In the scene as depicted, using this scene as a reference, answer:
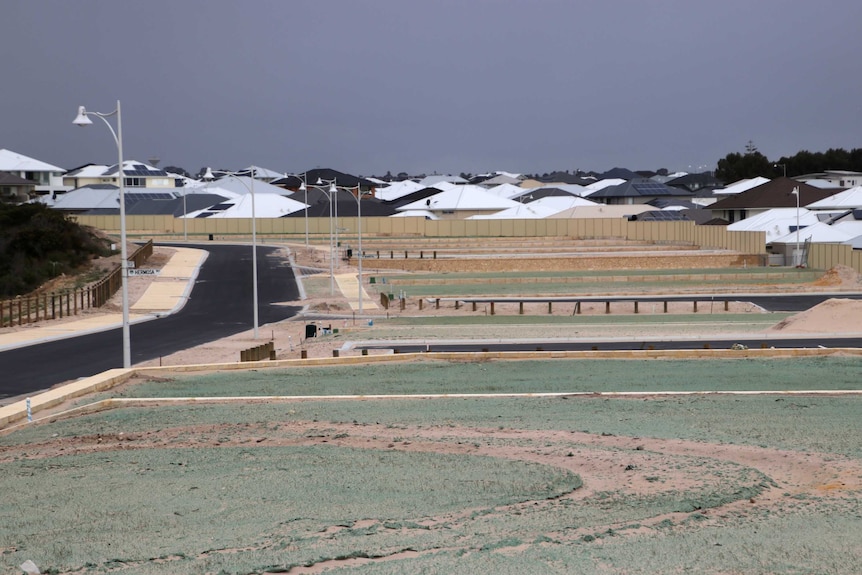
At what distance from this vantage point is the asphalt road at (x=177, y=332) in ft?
108

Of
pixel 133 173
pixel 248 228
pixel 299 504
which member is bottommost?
pixel 299 504

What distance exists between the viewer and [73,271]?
2859 inches

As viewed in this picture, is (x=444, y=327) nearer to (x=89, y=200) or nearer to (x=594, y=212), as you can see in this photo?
(x=594, y=212)

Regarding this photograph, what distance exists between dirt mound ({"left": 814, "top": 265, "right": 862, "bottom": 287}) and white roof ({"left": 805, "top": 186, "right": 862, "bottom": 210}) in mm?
29836

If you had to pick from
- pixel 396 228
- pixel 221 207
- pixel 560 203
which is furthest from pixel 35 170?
pixel 560 203

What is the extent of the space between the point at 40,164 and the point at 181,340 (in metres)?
140

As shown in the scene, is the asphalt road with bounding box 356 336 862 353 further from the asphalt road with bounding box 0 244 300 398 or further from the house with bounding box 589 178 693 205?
the house with bounding box 589 178 693 205

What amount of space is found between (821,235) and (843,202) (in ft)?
74.4

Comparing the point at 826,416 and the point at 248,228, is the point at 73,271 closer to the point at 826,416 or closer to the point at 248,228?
the point at 248,228

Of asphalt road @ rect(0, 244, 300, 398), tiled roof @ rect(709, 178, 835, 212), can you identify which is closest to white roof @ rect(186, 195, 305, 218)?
asphalt road @ rect(0, 244, 300, 398)

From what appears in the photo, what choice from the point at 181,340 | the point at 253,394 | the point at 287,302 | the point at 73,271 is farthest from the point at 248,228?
the point at 253,394

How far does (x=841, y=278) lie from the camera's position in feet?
230

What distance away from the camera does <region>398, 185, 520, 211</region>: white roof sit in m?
141

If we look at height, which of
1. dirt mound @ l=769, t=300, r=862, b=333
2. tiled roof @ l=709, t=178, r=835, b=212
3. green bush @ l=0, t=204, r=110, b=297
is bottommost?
dirt mound @ l=769, t=300, r=862, b=333
